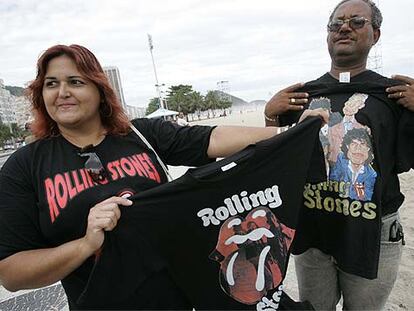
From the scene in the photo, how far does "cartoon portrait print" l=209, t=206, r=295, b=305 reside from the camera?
1.46 m

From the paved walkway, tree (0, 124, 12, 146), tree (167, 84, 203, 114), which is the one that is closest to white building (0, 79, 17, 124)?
tree (0, 124, 12, 146)

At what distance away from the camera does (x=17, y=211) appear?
4.32 feet

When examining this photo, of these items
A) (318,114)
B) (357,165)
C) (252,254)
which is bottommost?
(252,254)

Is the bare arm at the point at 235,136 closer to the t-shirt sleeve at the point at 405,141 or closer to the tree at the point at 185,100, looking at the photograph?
the t-shirt sleeve at the point at 405,141

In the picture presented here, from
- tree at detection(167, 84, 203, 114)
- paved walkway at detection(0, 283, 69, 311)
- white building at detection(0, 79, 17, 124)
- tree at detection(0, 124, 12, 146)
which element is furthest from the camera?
white building at detection(0, 79, 17, 124)

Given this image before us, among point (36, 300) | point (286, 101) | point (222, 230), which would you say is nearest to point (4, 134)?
point (36, 300)

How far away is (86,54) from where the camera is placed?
5.08 ft

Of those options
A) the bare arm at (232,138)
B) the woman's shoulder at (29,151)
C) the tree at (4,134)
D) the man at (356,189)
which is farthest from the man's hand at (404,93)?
the tree at (4,134)

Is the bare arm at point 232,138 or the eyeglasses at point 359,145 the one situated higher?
the bare arm at point 232,138

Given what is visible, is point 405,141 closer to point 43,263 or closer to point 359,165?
point 359,165

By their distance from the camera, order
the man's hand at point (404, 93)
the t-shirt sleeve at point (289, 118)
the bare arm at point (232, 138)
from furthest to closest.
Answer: the t-shirt sleeve at point (289, 118), the bare arm at point (232, 138), the man's hand at point (404, 93)

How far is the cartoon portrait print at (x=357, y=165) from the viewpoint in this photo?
5.31 feet

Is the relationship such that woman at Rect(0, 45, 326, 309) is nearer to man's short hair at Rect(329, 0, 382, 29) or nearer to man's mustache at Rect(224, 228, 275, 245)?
man's mustache at Rect(224, 228, 275, 245)

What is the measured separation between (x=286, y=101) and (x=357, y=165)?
507mm
